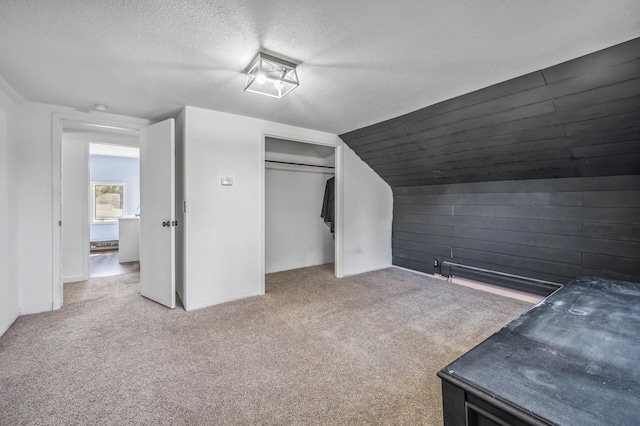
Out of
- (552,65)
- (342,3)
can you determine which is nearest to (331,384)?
(342,3)

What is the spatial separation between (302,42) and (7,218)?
3.06 metres

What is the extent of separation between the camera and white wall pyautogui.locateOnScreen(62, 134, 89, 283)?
4.03 m

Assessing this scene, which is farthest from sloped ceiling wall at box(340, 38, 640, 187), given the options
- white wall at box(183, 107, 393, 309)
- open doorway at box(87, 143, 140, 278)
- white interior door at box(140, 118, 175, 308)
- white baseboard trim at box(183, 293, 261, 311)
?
open doorway at box(87, 143, 140, 278)

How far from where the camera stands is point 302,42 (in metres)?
1.75

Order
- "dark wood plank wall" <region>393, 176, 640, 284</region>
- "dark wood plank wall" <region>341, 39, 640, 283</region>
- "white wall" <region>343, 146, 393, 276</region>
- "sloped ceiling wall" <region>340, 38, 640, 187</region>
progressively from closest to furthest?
"sloped ceiling wall" <region>340, 38, 640, 187</region> → "dark wood plank wall" <region>341, 39, 640, 283</region> → "dark wood plank wall" <region>393, 176, 640, 284</region> → "white wall" <region>343, 146, 393, 276</region>

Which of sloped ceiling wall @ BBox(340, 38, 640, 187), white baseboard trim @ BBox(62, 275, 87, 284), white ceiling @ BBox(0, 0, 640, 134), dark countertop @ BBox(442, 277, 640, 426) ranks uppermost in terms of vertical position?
white ceiling @ BBox(0, 0, 640, 134)

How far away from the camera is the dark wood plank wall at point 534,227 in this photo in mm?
2670

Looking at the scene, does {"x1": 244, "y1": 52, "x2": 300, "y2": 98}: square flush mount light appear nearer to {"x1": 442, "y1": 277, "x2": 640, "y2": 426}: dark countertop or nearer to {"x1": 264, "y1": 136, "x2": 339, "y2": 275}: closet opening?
{"x1": 442, "y1": 277, "x2": 640, "y2": 426}: dark countertop

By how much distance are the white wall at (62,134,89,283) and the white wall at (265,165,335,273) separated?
267 cm

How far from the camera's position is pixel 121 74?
2.18 meters

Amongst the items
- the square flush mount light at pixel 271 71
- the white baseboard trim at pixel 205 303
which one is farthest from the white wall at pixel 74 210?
the square flush mount light at pixel 271 71

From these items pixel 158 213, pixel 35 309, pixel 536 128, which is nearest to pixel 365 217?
pixel 536 128

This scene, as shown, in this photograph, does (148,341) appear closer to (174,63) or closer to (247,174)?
(247,174)

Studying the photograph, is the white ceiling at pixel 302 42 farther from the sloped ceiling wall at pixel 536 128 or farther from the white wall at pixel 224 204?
the white wall at pixel 224 204
